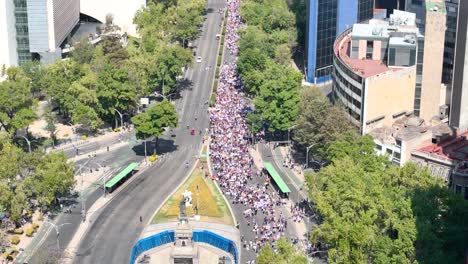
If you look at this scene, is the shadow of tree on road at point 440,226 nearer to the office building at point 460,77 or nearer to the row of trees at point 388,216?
the row of trees at point 388,216

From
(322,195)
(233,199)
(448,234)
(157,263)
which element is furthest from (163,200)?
(448,234)

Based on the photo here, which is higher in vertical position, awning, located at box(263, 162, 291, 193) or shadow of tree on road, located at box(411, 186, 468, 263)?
shadow of tree on road, located at box(411, 186, 468, 263)

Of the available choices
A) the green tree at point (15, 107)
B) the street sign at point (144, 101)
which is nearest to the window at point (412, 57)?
the street sign at point (144, 101)

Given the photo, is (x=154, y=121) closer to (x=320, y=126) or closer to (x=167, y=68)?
(x=320, y=126)

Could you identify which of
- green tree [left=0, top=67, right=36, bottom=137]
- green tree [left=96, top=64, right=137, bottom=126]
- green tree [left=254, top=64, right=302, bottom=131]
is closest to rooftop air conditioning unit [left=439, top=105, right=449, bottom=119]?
green tree [left=254, top=64, right=302, bottom=131]

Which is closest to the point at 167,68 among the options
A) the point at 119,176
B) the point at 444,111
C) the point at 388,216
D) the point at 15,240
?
the point at 119,176

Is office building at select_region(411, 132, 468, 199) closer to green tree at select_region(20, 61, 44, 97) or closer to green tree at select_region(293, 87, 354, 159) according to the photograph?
green tree at select_region(293, 87, 354, 159)
